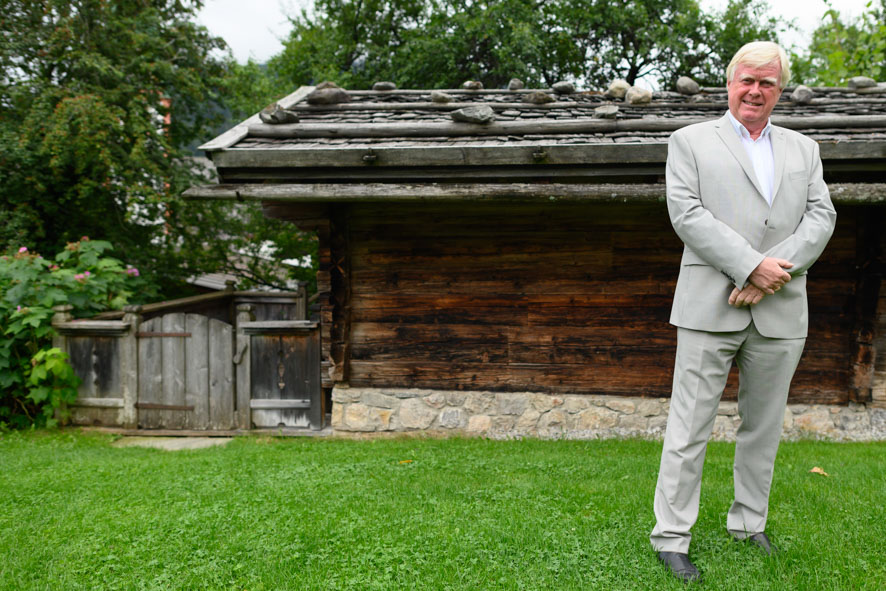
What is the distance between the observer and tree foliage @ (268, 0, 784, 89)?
14195 mm

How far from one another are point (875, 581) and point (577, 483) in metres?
1.81

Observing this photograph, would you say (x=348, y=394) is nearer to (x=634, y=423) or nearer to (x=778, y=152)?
(x=634, y=423)

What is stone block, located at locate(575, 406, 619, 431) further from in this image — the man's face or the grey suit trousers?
the man's face

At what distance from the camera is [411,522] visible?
3.49 meters

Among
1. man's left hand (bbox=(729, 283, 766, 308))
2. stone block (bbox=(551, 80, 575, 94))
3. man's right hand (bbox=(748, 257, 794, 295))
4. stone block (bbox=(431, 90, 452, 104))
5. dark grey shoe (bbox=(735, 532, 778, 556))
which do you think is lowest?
dark grey shoe (bbox=(735, 532, 778, 556))

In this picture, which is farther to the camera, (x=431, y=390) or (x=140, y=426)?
(x=140, y=426)

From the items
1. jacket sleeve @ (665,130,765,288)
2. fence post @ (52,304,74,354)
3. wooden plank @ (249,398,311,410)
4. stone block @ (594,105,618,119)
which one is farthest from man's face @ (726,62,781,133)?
fence post @ (52,304,74,354)

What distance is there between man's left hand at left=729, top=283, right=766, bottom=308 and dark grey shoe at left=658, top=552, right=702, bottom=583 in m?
1.20

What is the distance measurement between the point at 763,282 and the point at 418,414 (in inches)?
162

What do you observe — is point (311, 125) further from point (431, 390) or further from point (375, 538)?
point (375, 538)

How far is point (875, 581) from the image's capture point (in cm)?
273

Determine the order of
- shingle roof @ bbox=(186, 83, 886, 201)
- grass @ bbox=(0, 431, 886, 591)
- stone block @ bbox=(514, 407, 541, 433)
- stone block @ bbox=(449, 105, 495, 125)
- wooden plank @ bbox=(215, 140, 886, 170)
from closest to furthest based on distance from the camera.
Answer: grass @ bbox=(0, 431, 886, 591), wooden plank @ bbox=(215, 140, 886, 170), shingle roof @ bbox=(186, 83, 886, 201), stone block @ bbox=(449, 105, 495, 125), stone block @ bbox=(514, 407, 541, 433)

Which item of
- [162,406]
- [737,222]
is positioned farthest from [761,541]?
[162,406]

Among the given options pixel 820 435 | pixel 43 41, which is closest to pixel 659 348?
pixel 820 435
